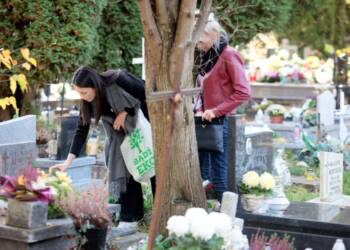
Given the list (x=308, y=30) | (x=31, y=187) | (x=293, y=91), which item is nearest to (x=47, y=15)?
(x=31, y=187)

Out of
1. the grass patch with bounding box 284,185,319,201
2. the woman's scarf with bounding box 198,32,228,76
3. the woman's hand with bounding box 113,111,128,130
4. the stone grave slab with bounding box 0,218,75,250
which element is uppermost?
the woman's scarf with bounding box 198,32,228,76

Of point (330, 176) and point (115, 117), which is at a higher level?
point (115, 117)

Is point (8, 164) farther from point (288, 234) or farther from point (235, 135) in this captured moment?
point (288, 234)

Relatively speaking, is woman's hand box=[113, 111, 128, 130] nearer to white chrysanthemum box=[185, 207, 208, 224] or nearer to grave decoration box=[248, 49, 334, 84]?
white chrysanthemum box=[185, 207, 208, 224]

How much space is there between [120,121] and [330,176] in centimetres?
189

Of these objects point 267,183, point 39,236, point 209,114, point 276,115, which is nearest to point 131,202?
point 209,114

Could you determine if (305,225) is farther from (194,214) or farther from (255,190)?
(194,214)

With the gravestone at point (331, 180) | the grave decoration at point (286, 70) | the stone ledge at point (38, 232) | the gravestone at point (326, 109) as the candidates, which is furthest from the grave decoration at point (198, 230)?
the grave decoration at point (286, 70)

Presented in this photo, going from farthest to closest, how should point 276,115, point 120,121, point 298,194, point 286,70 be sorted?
1. point 286,70
2. point 276,115
3. point 298,194
4. point 120,121

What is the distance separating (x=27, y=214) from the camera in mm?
4105

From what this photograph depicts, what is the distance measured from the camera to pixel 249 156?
750 cm

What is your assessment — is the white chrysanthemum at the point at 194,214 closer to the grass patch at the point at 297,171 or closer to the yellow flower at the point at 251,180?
the yellow flower at the point at 251,180

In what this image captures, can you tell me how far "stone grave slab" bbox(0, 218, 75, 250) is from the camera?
4.10 metres

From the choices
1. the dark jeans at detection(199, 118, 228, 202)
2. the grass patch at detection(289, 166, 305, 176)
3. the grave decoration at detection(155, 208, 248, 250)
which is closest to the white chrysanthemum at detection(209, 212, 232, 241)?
the grave decoration at detection(155, 208, 248, 250)
